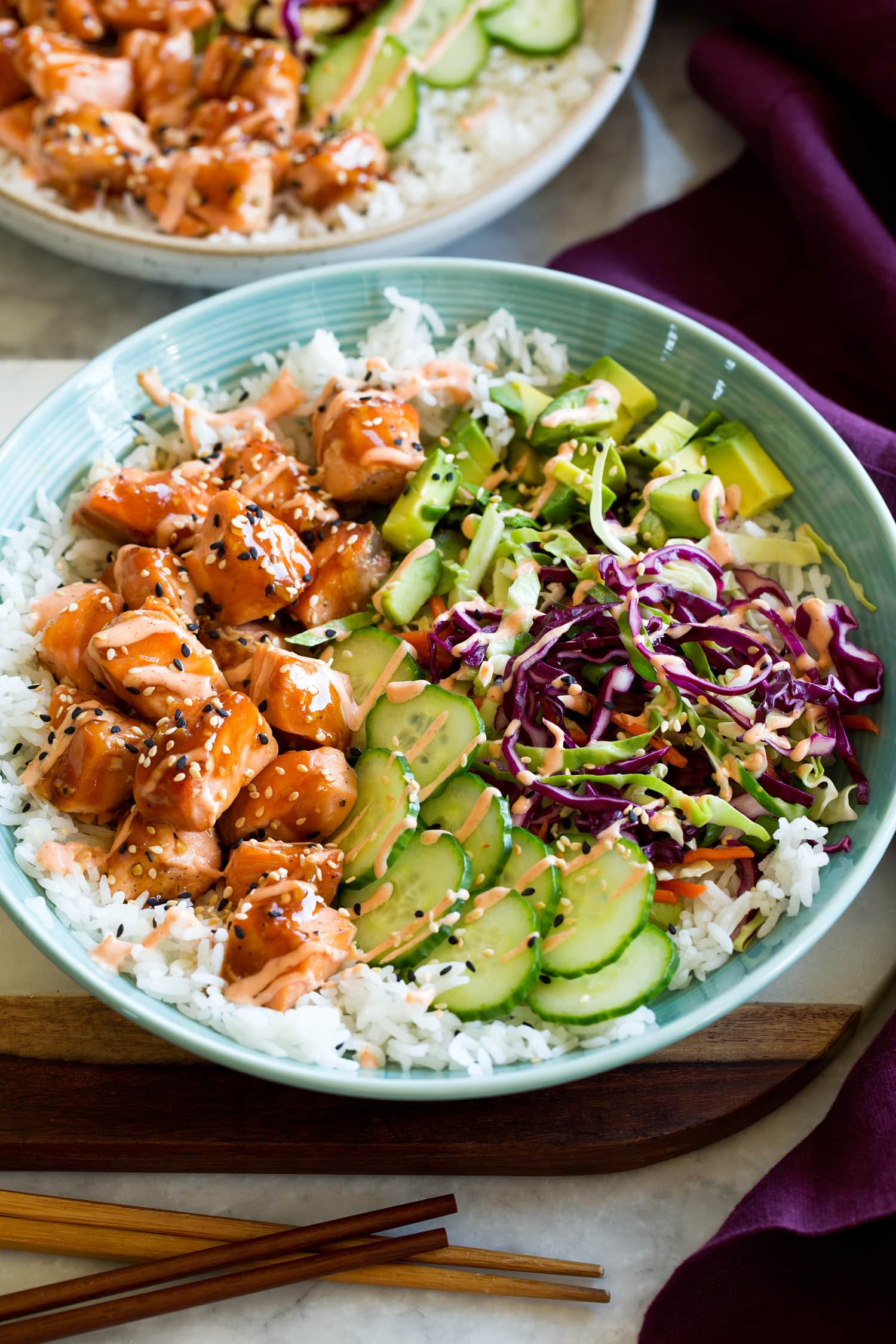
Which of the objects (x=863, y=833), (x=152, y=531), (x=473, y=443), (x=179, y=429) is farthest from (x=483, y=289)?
(x=863, y=833)

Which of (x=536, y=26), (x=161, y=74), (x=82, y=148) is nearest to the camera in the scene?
(x=82, y=148)

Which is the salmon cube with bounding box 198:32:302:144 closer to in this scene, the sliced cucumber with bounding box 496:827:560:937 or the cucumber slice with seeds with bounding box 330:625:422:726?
the cucumber slice with seeds with bounding box 330:625:422:726

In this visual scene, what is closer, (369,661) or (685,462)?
(369,661)

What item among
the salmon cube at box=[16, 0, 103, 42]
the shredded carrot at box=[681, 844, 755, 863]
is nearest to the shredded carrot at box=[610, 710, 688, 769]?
the shredded carrot at box=[681, 844, 755, 863]

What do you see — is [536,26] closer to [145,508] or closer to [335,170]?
[335,170]

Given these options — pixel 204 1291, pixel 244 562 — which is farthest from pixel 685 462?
pixel 204 1291

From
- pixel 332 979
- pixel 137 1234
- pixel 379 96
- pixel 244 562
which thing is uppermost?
pixel 379 96

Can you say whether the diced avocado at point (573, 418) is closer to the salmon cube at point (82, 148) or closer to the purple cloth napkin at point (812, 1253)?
the purple cloth napkin at point (812, 1253)
